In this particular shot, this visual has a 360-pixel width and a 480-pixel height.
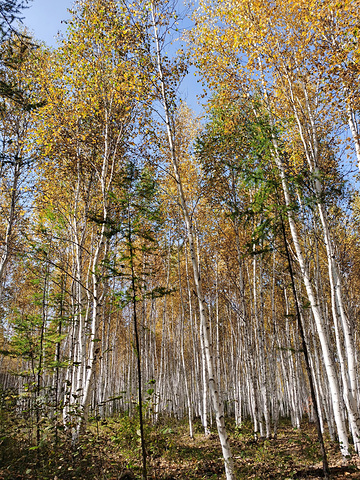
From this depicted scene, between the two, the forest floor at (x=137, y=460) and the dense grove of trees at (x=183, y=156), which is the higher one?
the dense grove of trees at (x=183, y=156)

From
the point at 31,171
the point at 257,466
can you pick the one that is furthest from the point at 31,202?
the point at 257,466

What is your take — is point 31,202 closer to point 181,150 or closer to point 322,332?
point 181,150

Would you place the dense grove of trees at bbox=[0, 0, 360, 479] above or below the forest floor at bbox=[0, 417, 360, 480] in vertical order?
above

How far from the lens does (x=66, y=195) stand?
1018 cm

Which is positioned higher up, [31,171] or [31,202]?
[31,171]

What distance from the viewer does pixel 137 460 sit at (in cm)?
609

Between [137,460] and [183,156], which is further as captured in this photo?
[183,156]

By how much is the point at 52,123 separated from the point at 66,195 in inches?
106

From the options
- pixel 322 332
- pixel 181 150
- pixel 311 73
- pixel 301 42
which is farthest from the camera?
pixel 181 150

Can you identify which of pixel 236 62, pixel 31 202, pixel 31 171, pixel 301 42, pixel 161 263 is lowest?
pixel 161 263

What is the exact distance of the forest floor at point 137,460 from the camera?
455 cm

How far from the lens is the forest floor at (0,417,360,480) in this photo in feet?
14.9

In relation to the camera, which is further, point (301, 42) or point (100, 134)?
point (100, 134)

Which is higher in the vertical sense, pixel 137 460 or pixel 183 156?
pixel 183 156
